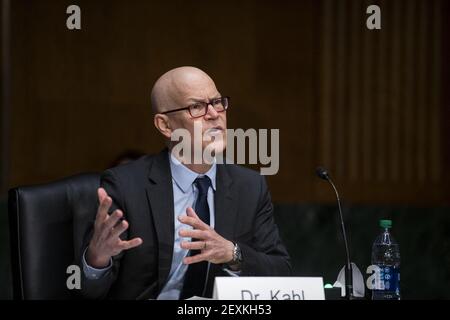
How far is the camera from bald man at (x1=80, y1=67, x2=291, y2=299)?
9.72 feet

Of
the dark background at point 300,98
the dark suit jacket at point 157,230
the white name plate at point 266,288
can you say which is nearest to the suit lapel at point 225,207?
the dark suit jacket at point 157,230

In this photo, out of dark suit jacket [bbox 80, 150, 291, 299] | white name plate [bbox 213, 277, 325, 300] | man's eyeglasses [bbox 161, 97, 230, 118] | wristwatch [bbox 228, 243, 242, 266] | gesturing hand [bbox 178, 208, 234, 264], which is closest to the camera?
white name plate [bbox 213, 277, 325, 300]

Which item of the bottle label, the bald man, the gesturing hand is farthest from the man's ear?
the bottle label

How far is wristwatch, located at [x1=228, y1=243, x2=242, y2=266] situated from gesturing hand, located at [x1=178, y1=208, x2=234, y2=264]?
0.02 m

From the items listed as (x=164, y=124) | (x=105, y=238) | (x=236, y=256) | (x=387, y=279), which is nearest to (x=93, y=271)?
(x=105, y=238)

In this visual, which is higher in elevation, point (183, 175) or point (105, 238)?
point (183, 175)

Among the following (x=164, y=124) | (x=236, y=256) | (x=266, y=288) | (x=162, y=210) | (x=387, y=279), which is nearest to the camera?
(x=266, y=288)

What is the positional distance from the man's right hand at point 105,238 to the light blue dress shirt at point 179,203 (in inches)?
10.9

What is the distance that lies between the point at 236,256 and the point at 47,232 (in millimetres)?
705

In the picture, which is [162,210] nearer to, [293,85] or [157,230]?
[157,230]

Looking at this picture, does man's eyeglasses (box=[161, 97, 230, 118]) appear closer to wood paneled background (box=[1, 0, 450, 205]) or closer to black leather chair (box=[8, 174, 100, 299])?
black leather chair (box=[8, 174, 100, 299])

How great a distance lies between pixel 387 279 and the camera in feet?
9.49

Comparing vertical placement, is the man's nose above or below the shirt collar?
above
